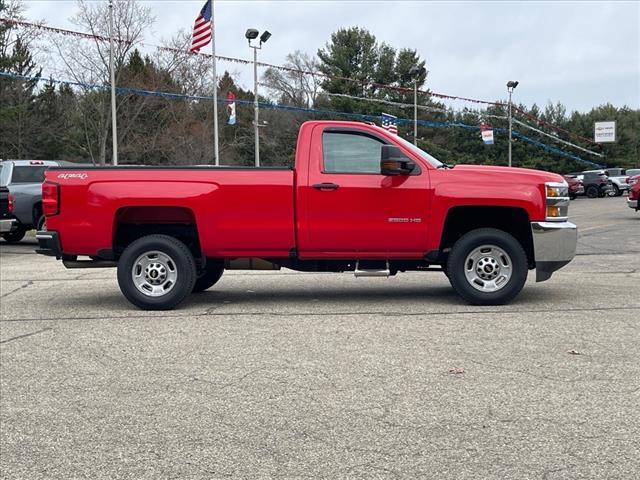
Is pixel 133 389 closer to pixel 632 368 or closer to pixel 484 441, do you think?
pixel 484 441

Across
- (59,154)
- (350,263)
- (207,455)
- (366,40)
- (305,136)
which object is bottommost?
(207,455)

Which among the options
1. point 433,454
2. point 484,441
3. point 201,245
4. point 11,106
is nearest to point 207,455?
point 433,454

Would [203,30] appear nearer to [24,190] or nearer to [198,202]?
[24,190]

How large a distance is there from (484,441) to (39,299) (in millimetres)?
7107

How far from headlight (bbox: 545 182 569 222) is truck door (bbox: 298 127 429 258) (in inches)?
52.2

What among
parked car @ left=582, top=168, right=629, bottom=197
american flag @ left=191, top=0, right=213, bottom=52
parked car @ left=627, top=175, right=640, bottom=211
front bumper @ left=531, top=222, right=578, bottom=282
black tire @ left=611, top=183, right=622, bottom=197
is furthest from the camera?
black tire @ left=611, top=183, right=622, bottom=197

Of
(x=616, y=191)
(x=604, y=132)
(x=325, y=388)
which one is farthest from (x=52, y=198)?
(x=604, y=132)

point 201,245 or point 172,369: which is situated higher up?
point 201,245

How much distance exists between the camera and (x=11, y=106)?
1838 inches

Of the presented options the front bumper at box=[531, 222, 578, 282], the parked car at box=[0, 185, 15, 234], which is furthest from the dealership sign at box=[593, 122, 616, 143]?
the front bumper at box=[531, 222, 578, 282]

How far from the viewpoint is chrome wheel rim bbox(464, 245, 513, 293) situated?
Answer: 27.5 ft

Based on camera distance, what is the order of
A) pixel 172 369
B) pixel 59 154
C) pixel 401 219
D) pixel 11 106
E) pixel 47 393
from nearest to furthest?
pixel 47 393, pixel 172 369, pixel 401 219, pixel 11 106, pixel 59 154

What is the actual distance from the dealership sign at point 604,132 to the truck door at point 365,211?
215 ft

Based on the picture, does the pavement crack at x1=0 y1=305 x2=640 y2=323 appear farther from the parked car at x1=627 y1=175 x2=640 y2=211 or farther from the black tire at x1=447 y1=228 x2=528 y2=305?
the parked car at x1=627 y1=175 x2=640 y2=211
